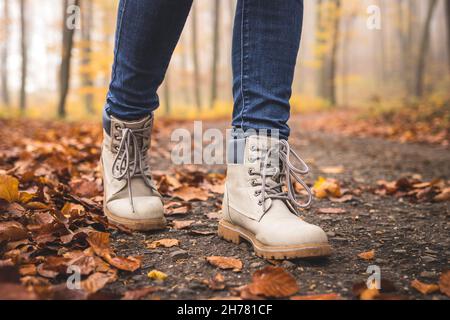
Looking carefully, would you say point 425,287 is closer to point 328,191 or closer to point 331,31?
point 328,191

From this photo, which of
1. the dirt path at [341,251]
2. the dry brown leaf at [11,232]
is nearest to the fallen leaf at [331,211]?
the dirt path at [341,251]

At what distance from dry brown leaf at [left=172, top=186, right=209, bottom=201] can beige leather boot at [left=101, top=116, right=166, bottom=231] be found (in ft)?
1.33

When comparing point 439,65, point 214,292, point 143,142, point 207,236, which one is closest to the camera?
point 214,292

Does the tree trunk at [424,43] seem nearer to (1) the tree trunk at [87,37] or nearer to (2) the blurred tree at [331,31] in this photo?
(2) the blurred tree at [331,31]

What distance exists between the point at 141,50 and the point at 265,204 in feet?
2.22

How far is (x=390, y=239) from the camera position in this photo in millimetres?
1467

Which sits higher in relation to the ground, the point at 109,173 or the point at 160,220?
the point at 109,173

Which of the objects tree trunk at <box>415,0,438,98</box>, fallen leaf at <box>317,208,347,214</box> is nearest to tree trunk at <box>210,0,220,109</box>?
tree trunk at <box>415,0,438,98</box>

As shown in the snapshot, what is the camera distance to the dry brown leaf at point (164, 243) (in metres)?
1.35

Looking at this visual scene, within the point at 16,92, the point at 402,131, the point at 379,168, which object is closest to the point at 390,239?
the point at 379,168

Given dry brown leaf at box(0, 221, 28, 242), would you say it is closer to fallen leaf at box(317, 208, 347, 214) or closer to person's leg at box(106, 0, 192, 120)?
person's leg at box(106, 0, 192, 120)

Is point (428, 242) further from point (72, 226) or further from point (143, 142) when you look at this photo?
point (72, 226)

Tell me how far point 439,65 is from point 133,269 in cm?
2425

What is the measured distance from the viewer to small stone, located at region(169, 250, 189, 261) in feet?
4.13
